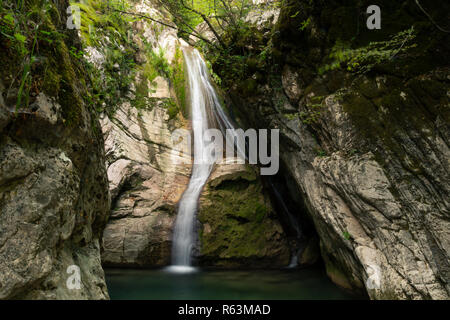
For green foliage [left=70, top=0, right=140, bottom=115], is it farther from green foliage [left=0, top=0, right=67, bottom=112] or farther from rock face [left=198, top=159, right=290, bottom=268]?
green foliage [left=0, top=0, right=67, bottom=112]

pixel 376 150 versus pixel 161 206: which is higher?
pixel 376 150

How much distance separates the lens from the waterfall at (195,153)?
→ 8805mm

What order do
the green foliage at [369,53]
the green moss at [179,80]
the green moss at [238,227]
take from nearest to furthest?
the green foliage at [369,53] → the green moss at [238,227] → the green moss at [179,80]

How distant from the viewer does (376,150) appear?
4.88m

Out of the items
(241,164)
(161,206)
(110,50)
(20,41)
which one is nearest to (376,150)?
(20,41)

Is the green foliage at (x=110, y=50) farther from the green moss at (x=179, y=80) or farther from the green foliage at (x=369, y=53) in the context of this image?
the green foliage at (x=369, y=53)

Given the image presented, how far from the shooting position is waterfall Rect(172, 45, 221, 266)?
28.9 feet

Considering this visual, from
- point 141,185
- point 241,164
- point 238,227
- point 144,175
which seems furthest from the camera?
point 241,164

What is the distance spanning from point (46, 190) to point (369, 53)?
5.31 meters

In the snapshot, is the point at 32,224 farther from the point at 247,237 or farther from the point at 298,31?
the point at 247,237

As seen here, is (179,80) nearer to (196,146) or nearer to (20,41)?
(196,146)

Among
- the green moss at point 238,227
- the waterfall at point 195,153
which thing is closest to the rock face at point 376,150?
the green moss at point 238,227

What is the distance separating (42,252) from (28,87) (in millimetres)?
1566

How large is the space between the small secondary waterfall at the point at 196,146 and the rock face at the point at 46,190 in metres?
5.47
